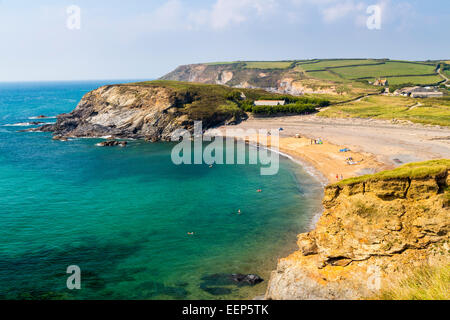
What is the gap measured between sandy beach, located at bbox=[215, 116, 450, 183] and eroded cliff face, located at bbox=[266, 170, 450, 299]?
32478 mm

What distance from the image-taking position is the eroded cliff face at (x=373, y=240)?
17.9m

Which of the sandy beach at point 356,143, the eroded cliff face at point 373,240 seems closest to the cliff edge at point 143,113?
the sandy beach at point 356,143

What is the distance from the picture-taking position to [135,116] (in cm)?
10281

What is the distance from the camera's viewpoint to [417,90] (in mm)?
138000

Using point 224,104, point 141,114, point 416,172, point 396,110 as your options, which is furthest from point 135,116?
point 416,172

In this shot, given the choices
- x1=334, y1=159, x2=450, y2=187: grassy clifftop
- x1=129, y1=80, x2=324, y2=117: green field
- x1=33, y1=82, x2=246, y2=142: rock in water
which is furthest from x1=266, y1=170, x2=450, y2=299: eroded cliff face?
x1=129, y1=80, x2=324, y2=117: green field

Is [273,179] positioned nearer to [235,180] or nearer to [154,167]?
[235,180]

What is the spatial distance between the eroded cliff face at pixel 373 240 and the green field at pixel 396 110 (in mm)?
78693

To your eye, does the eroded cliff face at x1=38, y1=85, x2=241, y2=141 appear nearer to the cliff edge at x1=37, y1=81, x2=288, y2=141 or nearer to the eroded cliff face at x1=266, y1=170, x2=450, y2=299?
the cliff edge at x1=37, y1=81, x2=288, y2=141

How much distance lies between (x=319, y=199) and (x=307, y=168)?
52.9 ft

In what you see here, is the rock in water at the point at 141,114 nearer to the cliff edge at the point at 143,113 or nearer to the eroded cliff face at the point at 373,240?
the cliff edge at the point at 143,113

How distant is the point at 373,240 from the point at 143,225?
27.7 metres

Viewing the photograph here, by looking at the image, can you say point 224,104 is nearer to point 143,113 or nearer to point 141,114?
point 143,113
